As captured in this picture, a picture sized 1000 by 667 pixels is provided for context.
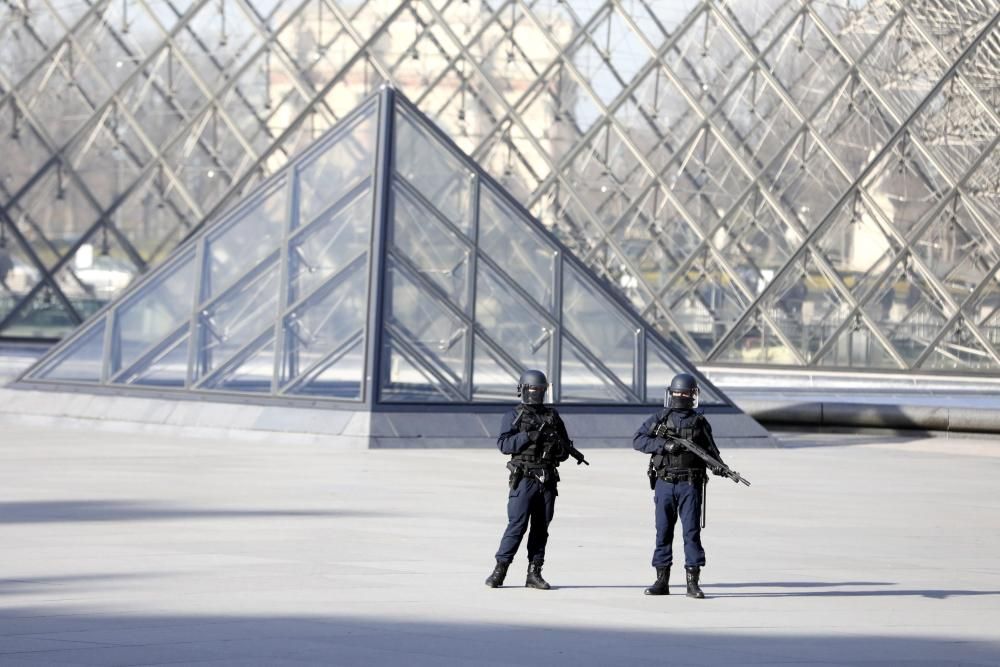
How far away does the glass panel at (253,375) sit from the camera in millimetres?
18453

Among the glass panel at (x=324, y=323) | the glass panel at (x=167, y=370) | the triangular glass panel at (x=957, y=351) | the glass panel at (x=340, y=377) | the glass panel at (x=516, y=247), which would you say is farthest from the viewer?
the triangular glass panel at (x=957, y=351)

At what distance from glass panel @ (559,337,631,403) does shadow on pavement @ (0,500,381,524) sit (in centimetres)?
696

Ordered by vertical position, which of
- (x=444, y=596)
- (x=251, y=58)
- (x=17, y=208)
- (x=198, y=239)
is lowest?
(x=444, y=596)

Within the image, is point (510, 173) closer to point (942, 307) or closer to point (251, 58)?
point (251, 58)

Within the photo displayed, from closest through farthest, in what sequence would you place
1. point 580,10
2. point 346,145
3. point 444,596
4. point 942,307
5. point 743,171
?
point 444,596
point 346,145
point 942,307
point 743,171
point 580,10

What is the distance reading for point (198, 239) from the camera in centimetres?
1947

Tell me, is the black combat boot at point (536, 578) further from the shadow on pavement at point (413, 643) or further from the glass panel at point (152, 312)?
the glass panel at point (152, 312)

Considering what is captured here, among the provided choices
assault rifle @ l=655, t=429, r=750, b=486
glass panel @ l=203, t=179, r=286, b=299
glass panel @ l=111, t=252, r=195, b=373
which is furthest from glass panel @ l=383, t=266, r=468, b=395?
assault rifle @ l=655, t=429, r=750, b=486

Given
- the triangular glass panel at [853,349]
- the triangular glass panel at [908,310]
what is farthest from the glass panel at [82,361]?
the triangular glass panel at [908,310]

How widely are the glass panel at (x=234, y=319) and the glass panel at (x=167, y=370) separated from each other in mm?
195

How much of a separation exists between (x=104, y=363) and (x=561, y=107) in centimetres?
1780

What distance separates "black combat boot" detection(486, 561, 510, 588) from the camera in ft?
29.7

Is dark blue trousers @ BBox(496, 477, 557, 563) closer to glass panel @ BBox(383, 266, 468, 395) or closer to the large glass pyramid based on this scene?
the large glass pyramid

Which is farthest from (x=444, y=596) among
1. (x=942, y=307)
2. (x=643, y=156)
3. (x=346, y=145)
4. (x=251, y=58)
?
(x=251, y=58)
